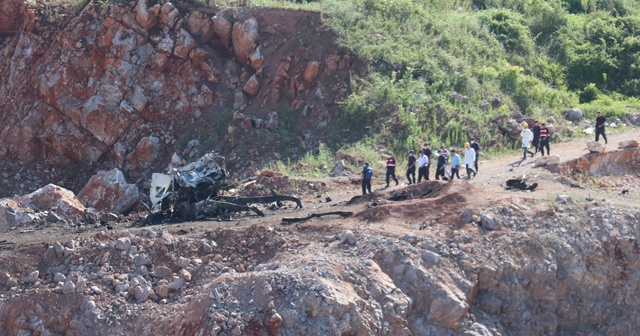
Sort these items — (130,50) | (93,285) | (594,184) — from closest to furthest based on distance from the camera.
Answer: (93,285), (594,184), (130,50)

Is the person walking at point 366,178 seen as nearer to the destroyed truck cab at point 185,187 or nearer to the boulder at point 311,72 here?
the destroyed truck cab at point 185,187

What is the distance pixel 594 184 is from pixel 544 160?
1432 millimetres

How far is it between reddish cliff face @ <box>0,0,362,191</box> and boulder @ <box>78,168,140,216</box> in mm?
2994

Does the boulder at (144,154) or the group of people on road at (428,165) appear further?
the boulder at (144,154)

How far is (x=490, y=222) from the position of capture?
16.9 metres

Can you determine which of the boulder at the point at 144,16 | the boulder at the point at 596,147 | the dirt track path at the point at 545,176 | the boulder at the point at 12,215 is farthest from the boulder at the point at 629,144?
the boulder at the point at 144,16

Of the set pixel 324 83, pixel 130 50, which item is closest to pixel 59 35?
pixel 130 50

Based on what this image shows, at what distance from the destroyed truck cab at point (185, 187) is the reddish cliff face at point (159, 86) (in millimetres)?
5166

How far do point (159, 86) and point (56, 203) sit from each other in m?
7.25

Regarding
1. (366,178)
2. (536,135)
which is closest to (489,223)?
(366,178)

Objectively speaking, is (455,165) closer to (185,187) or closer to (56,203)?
(185,187)

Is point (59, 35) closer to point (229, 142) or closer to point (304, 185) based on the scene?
point (229, 142)

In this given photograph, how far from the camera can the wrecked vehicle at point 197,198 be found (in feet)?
63.4

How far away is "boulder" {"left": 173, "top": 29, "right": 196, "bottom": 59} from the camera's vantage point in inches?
1080
